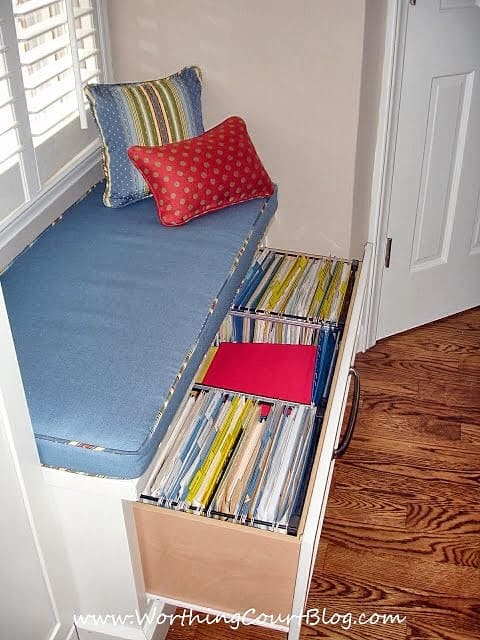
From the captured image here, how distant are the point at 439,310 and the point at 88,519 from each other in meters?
1.75

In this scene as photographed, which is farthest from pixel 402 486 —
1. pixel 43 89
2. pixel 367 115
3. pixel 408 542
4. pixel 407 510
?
pixel 43 89

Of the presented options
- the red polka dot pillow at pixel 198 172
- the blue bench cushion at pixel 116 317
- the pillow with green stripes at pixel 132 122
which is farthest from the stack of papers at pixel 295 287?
the pillow with green stripes at pixel 132 122

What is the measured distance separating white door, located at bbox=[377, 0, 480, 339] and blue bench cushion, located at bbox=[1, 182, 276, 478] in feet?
1.72

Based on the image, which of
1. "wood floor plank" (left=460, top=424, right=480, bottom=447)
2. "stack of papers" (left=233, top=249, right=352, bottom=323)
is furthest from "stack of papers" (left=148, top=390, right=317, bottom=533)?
"wood floor plank" (left=460, top=424, right=480, bottom=447)

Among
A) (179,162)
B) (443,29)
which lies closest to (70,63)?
(179,162)

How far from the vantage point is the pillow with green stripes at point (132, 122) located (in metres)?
2.00

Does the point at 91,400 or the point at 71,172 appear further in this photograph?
the point at 71,172

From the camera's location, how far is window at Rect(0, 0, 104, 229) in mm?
1720

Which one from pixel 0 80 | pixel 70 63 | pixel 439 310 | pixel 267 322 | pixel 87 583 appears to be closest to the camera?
pixel 87 583

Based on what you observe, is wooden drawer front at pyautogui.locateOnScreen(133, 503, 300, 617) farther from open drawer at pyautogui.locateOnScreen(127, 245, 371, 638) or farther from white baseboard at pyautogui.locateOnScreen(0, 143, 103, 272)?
white baseboard at pyautogui.locateOnScreen(0, 143, 103, 272)

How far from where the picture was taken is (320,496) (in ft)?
4.19

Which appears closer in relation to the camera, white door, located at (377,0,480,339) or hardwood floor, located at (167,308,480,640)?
hardwood floor, located at (167,308,480,640)

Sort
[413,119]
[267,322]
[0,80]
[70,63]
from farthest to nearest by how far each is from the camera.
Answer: [413,119], [70,63], [267,322], [0,80]

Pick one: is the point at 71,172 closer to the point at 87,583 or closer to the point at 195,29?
the point at 195,29
